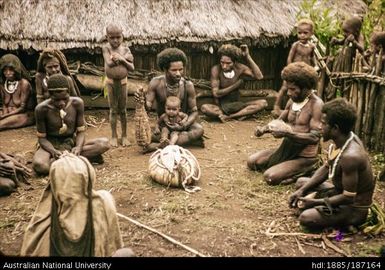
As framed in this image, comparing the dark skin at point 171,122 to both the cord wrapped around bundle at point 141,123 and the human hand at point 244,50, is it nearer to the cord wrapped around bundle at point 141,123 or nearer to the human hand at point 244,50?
the cord wrapped around bundle at point 141,123

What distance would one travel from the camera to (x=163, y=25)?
8766 mm

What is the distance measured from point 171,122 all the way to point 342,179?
10.4 ft

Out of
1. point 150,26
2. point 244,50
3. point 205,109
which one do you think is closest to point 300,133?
point 244,50

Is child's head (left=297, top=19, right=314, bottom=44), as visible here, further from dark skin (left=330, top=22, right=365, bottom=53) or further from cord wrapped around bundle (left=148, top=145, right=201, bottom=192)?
cord wrapped around bundle (left=148, top=145, right=201, bottom=192)

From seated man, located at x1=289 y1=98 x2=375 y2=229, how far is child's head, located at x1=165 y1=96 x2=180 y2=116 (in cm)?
270

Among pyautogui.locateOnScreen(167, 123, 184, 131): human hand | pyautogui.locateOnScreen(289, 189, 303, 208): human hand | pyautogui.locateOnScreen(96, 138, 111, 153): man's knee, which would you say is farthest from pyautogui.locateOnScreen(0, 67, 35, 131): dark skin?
pyautogui.locateOnScreen(289, 189, 303, 208): human hand

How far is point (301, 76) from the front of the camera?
532 centimetres

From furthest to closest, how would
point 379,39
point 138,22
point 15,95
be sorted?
point 138,22, point 15,95, point 379,39

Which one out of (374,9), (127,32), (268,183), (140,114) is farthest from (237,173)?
(374,9)

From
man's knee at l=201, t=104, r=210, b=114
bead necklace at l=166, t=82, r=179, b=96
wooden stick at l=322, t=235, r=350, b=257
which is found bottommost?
wooden stick at l=322, t=235, r=350, b=257

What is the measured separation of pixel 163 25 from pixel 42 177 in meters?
4.17

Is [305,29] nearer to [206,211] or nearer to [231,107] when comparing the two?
[231,107]

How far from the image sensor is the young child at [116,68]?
6684 mm

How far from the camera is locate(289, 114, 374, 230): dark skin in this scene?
409cm
